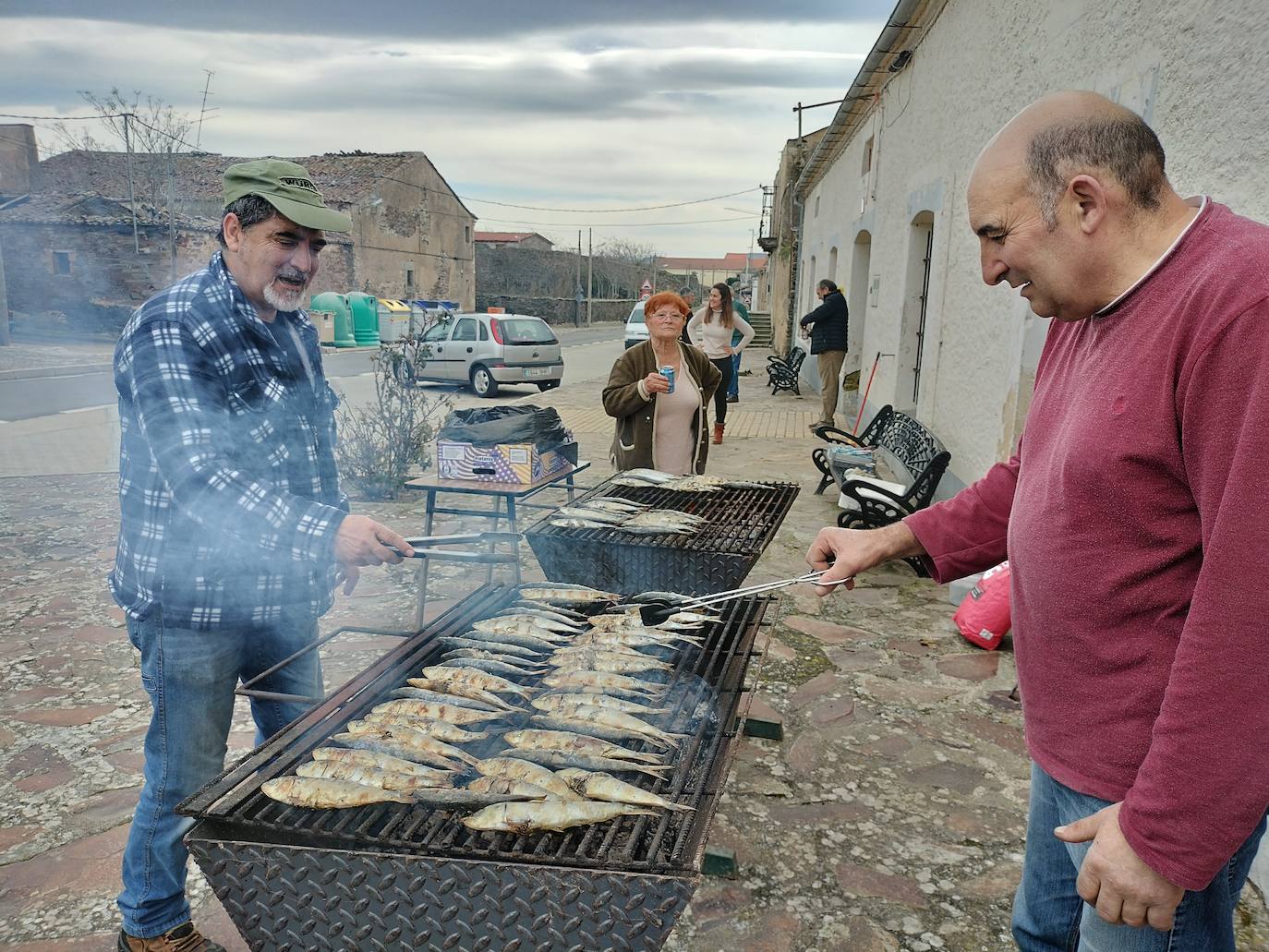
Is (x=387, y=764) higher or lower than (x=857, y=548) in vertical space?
lower

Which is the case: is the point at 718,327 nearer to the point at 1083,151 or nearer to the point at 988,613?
the point at 988,613

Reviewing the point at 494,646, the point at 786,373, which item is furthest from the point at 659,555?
the point at 786,373

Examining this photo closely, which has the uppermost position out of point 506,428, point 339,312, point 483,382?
point 339,312

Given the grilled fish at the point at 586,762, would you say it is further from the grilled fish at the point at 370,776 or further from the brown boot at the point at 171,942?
the brown boot at the point at 171,942

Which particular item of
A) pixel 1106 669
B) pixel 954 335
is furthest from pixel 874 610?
pixel 1106 669

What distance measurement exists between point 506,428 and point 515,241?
77985 millimetres

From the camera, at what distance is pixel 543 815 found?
6.78ft

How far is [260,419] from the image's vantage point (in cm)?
269

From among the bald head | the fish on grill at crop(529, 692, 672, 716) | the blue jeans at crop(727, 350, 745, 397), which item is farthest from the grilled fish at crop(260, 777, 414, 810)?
the blue jeans at crop(727, 350, 745, 397)

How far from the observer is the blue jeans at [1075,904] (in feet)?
5.45

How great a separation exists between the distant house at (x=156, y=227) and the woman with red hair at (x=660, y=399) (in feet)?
35.5

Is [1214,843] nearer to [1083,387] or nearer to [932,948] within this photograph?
[1083,387]

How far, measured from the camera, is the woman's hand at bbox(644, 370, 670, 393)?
228 inches

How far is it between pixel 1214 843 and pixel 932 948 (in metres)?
1.94
